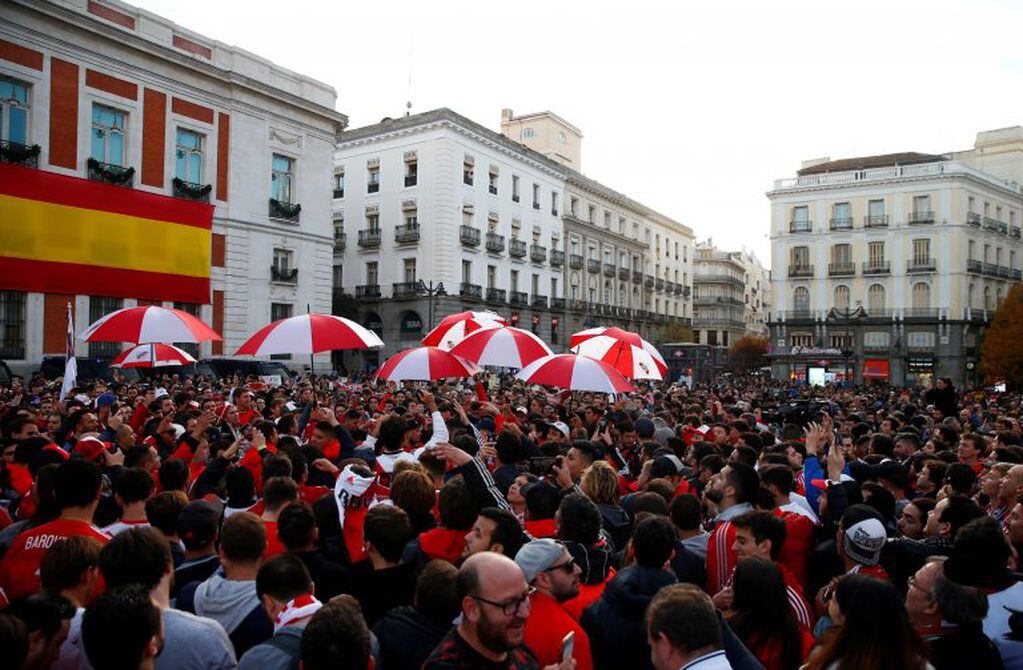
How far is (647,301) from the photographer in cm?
5969

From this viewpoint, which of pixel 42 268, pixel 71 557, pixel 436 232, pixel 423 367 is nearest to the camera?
pixel 71 557

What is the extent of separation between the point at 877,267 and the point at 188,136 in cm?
4461

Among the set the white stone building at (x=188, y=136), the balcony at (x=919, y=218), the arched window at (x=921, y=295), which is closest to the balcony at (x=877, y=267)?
the arched window at (x=921, y=295)

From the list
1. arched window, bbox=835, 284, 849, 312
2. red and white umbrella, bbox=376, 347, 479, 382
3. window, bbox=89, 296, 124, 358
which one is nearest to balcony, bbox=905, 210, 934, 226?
arched window, bbox=835, 284, 849, 312

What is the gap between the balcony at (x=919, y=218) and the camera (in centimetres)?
4822

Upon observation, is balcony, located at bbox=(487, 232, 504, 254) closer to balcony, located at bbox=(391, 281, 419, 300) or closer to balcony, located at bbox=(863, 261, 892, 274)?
balcony, located at bbox=(391, 281, 419, 300)

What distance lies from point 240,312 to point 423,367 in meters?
20.9

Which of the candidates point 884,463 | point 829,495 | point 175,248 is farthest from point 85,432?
point 175,248

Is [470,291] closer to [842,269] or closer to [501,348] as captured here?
[842,269]

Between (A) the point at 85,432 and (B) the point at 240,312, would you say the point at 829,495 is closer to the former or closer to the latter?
(A) the point at 85,432

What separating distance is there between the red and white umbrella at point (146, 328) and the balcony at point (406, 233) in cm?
2928

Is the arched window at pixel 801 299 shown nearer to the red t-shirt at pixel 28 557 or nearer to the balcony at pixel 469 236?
the balcony at pixel 469 236

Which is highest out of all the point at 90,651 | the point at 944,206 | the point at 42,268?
the point at 944,206

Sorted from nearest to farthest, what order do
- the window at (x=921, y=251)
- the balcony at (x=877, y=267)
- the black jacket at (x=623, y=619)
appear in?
the black jacket at (x=623, y=619), the window at (x=921, y=251), the balcony at (x=877, y=267)
